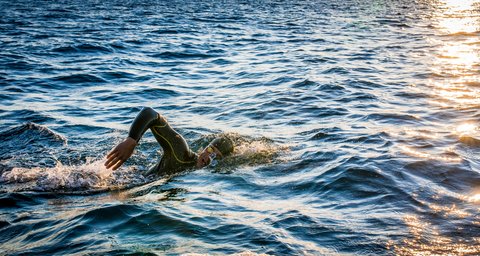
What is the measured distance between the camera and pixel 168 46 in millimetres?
19062

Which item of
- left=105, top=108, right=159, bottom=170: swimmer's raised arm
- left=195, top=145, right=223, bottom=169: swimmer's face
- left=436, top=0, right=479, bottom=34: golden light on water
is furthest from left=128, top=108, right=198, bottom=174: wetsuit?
left=436, top=0, right=479, bottom=34: golden light on water

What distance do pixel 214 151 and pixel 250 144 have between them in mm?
1073

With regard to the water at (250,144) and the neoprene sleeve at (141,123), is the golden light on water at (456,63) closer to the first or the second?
the water at (250,144)

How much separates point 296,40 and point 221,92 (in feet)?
32.0

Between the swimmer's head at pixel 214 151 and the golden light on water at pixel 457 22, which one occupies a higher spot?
the swimmer's head at pixel 214 151

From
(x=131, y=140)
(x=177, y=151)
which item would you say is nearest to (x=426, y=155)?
(x=177, y=151)

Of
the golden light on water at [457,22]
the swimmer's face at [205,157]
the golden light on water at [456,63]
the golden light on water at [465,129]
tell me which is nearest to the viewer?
the swimmer's face at [205,157]

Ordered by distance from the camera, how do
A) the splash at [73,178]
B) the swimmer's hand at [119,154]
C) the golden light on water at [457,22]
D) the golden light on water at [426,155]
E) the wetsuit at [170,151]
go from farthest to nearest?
the golden light on water at [457,22] < the wetsuit at [170,151] < the golden light on water at [426,155] < the splash at [73,178] < the swimmer's hand at [119,154]

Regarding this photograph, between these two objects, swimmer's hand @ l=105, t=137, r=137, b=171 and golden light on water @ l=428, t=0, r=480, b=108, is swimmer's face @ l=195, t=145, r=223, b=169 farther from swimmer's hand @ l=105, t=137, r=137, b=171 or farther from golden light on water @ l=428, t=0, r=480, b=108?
golden light on water @ l=428, t=0, r=480, b=108

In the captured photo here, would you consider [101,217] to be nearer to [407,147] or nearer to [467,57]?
[407,147]

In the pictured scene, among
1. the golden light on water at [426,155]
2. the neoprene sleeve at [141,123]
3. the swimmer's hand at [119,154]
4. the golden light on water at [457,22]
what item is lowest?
the golden light on water at [457,22]

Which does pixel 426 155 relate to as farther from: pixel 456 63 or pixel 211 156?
pixel 456 63

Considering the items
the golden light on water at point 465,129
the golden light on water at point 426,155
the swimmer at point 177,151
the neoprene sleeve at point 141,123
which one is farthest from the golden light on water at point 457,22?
the neoprene sleeve at point 141,123

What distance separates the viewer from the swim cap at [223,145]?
6.96 metres
